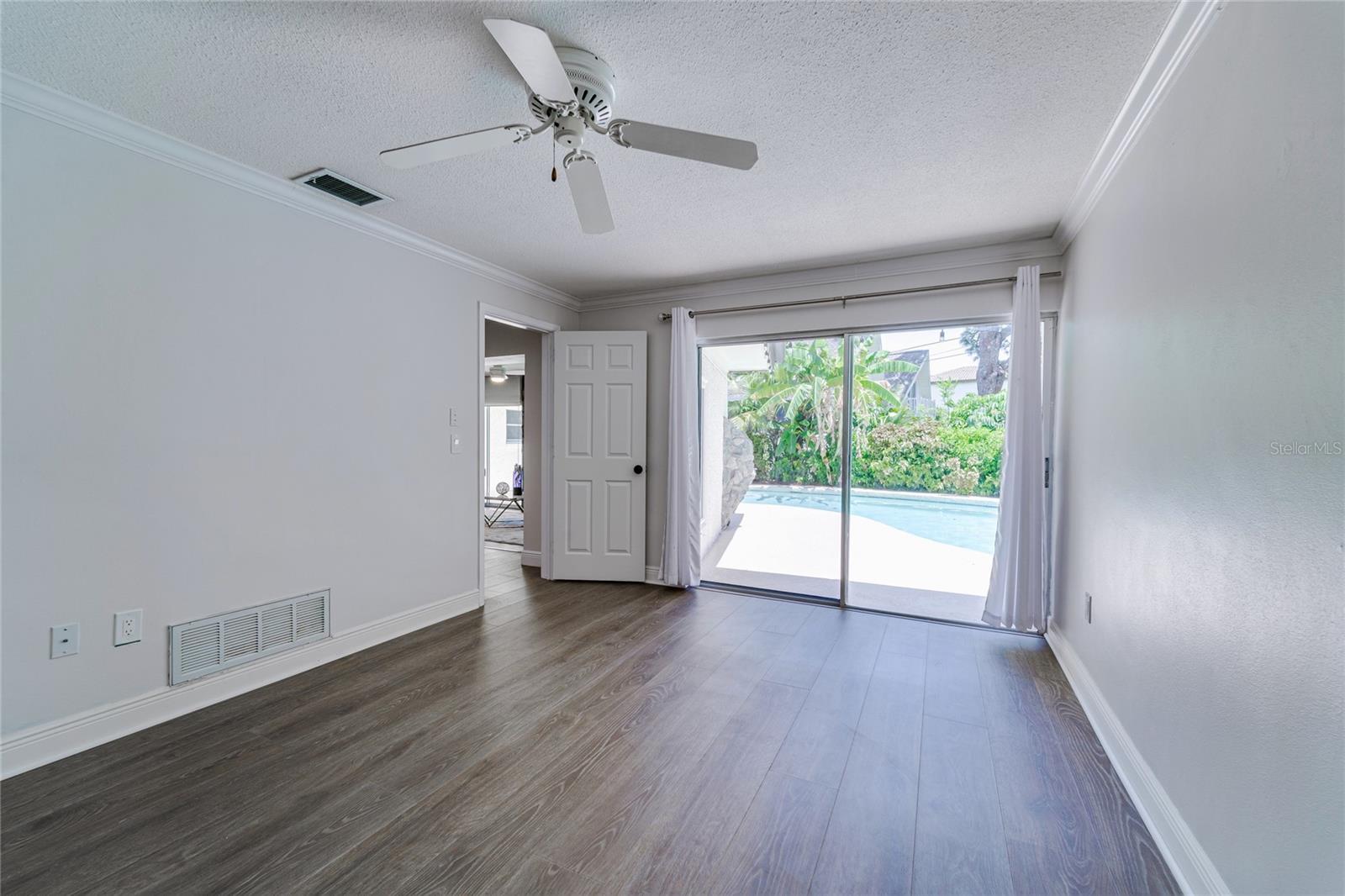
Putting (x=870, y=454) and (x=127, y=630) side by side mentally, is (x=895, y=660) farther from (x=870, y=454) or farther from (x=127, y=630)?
(x=127, y=630)

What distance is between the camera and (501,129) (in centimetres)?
182

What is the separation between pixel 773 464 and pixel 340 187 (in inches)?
129

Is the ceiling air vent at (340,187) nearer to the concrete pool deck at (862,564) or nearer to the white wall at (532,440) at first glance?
the white wall at (532,440)

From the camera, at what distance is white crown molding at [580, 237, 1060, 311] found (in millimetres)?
3414

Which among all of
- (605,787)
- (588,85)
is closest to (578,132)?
(588,85)

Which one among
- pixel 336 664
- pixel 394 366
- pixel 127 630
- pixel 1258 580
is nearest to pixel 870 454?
pixel 1258 580

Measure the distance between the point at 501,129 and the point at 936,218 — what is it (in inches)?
95.9

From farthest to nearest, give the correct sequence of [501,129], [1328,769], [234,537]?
[234,537] < [501,129] < [1328,769]

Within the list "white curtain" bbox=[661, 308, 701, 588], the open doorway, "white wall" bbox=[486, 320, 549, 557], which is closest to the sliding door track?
"white curtain" bbox=[661, 308, 701, 588]

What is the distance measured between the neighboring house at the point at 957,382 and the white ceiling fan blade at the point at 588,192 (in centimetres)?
260

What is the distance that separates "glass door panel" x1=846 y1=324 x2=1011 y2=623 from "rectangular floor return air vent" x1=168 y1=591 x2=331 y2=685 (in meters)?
3.36

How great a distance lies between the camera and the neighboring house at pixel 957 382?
3637 millimetres

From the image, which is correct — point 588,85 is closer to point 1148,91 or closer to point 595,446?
point 1148,91

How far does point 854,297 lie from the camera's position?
388cm
